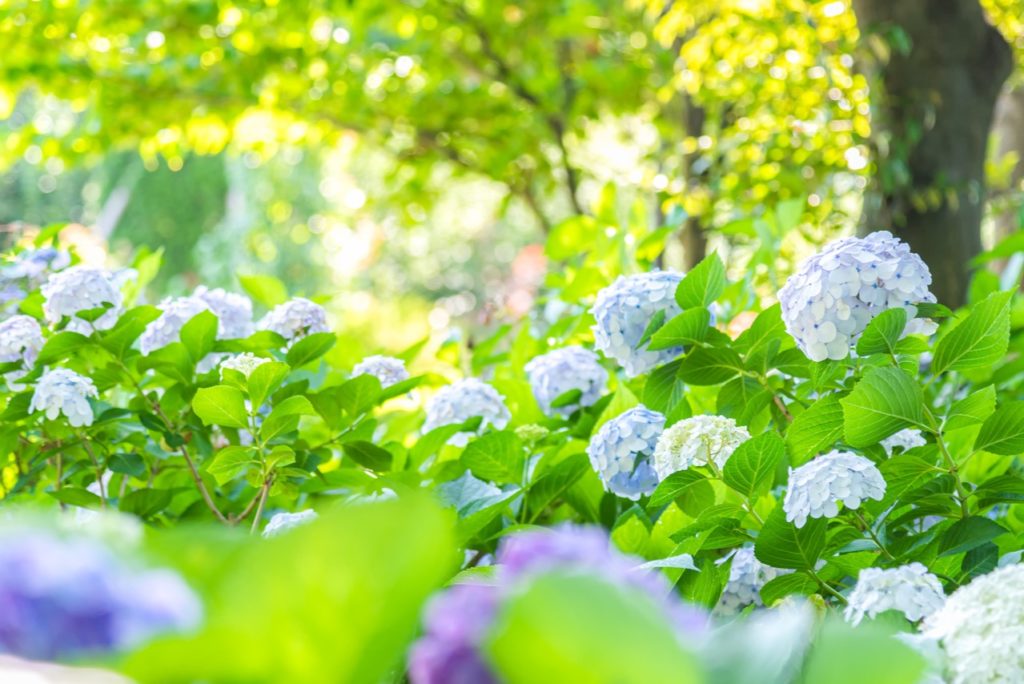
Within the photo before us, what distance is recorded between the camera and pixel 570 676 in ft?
1.13

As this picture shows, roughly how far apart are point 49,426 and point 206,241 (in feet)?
44.2

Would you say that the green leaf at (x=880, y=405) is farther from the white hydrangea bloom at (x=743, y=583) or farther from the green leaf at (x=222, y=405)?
the green leaf at (x=222, y=405)

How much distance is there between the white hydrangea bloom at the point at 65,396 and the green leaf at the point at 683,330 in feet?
2.03

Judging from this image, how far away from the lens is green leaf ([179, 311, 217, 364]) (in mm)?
1251

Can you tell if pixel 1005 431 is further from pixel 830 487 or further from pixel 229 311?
pixel 229 311

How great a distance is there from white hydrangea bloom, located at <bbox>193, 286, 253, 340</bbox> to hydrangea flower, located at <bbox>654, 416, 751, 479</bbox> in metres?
0.70

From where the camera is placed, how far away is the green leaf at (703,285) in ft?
3.41

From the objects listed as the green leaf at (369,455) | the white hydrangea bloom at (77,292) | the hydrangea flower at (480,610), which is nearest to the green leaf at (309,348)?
the green leaf at (369,455)

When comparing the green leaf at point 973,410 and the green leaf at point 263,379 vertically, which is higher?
the green leaf at point 973,410

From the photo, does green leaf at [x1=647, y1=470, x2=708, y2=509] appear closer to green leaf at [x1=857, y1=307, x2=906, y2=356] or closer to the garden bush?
the garden bush

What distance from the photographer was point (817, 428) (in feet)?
3.10

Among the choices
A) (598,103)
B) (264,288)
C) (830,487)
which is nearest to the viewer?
(830,487)

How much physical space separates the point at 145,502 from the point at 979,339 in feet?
3.04

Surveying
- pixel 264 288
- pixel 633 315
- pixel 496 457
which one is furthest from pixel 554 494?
pixel 264 288
